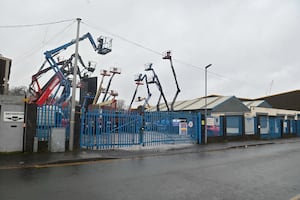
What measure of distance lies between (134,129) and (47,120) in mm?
4929

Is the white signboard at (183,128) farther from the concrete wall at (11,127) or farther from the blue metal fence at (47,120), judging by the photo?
the concrete wall at (11,127)

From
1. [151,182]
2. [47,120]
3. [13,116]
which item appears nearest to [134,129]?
[47,120]

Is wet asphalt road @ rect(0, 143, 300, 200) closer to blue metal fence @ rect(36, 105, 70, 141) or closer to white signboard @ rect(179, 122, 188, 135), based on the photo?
blue metal fence @ rect(36, 105, 70, 141)

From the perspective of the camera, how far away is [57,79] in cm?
2495

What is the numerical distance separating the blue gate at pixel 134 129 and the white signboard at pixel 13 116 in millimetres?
2940

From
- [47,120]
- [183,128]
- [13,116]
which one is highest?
[13,116]

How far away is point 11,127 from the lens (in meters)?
11.6

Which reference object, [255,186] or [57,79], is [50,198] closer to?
[255,186]

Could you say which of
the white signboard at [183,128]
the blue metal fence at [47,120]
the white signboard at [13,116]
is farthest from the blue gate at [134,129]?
the white signboard at [13,116]

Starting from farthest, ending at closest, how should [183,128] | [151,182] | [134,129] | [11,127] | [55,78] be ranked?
1. [55,78]
2. [183,128]
3. [134,129]
4. [11,127]
5. [151,182]

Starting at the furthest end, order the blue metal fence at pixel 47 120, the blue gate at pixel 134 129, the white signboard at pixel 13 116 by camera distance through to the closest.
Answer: the blue gate at pixel 134 129, the blue metal fence at pixel 47 120, the white signboard at pixel 13 116

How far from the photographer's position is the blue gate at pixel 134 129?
13.7m

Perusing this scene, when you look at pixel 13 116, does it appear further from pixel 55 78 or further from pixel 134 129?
pixel 55 78

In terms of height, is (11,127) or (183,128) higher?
(11,127)
